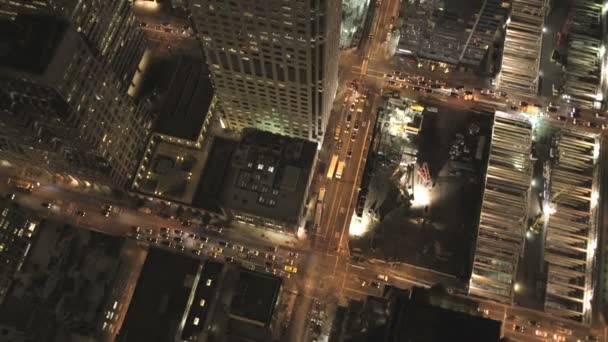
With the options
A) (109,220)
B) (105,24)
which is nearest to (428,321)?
(109,220)

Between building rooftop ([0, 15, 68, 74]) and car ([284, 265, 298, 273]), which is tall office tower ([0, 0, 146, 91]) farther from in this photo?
car ([284, 265, 298, 273])

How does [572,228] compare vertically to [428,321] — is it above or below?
above

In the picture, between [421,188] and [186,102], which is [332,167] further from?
[186,102]

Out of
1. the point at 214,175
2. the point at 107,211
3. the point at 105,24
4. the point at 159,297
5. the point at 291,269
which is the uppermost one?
the point at 105,24

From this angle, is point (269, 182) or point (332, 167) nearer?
point (269, 182)

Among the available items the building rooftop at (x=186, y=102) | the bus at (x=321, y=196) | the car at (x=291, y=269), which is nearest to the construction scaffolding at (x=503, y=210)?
the bus at (x=321, y=196)

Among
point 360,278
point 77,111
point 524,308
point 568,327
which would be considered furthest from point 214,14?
point 568,327

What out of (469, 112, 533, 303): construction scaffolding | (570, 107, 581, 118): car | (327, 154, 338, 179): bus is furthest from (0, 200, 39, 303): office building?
(570, 107, 581, 118): car

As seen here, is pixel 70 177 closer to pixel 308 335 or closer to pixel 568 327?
pixel 308 335
